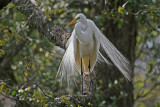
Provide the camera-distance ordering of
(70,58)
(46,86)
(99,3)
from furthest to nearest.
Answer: (99,3) → (46,86) → (70,58)

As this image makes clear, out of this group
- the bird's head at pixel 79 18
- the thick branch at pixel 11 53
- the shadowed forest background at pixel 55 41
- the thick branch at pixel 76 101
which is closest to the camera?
the thick branch at pixel 76 101

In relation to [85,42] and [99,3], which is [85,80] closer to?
[85,42]

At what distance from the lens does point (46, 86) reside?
286 centimetres

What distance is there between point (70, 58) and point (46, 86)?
487mm

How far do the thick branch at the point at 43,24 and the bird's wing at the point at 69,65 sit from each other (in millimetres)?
68

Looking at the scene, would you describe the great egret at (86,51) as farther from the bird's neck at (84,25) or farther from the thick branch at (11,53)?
the thick branch at (11,53)

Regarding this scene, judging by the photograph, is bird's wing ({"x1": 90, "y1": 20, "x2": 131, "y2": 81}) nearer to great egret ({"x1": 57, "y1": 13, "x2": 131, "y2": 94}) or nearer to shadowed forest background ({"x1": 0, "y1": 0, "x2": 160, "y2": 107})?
great egret ({"x1": 57, "y1": 13, "x2": 131, "y2": 94})

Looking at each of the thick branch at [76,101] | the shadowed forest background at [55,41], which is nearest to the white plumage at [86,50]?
the shadowed forest background at [55,41]

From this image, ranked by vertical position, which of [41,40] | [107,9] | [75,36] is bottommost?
[41,40]

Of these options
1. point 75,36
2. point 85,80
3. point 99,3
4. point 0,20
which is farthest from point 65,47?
point 99,3

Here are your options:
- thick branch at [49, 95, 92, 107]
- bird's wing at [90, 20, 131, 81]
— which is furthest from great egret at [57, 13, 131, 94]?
thick branch at [49, 95, 92, 107]

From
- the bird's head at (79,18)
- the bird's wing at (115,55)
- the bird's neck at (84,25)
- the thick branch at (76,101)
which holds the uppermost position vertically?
the bird's head at (79,18)

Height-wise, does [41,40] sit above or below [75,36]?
below

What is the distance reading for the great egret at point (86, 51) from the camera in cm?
240
